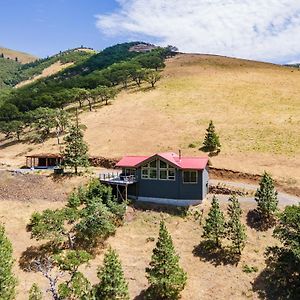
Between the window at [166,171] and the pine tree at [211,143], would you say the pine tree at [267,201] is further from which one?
the pine tree at [211,143]

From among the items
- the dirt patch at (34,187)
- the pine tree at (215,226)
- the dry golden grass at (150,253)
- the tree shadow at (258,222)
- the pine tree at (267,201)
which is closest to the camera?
the dry golden grass at (150,253)

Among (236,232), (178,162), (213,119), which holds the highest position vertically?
(213,119)

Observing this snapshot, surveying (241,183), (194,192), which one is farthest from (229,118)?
(194,192)

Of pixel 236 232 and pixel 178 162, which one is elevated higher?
pixel 178 162

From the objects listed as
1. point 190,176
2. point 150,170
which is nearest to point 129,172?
point 150,170

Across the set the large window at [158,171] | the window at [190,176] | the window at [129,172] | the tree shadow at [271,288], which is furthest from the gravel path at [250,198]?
the tree shadow at [271,288]

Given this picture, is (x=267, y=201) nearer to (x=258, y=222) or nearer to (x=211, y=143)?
(x=258, y=222)

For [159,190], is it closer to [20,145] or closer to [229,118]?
[229,118]
